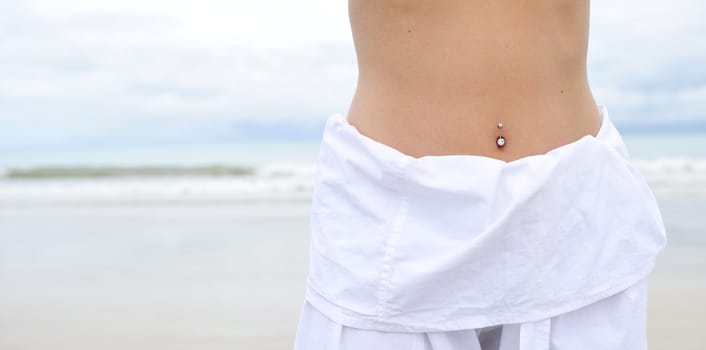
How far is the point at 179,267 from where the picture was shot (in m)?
4.68

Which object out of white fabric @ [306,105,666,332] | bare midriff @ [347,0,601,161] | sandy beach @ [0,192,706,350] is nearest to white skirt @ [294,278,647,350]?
white fabric @ [306,105,666,332]

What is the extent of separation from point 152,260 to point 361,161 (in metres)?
4.18

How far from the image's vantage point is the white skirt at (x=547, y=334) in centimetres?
101

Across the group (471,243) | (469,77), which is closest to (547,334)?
(471,243)

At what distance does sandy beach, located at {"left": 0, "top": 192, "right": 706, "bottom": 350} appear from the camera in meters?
3.46

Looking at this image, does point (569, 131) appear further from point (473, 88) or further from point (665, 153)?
point (665, 153)

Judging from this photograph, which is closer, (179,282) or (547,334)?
(547,334)

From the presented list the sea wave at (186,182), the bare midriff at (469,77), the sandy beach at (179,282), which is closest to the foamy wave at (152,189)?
the sea wave at (186,182)

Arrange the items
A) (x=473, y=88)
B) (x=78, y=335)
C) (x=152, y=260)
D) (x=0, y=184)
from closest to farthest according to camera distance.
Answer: (x=473, y=88)
(x=78, y=335)
(x=152, y=260)
(x=0, y=184)

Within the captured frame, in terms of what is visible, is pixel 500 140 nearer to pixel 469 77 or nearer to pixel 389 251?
pixel 469 77

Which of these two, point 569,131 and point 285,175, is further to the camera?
point 285,175

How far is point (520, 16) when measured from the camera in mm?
1120

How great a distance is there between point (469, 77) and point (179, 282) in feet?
11.7

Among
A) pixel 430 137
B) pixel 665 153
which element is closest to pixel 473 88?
pixel 430 137
